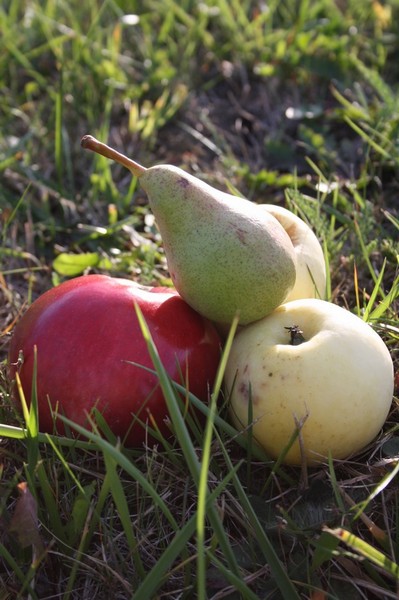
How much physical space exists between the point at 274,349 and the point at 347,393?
193 millimetres

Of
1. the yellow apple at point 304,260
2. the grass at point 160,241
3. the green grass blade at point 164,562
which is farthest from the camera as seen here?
the yellow apple at point 304,260

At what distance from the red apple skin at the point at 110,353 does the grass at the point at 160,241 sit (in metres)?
0.08

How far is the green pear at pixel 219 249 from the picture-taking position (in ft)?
5.56

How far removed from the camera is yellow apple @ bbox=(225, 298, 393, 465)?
160 centimetres

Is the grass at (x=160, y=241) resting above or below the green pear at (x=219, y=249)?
below

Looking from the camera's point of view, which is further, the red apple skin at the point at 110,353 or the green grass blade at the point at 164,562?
the red apple skin at the point at 110,353

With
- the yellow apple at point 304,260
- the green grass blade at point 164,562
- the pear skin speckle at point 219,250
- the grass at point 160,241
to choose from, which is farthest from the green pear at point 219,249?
the green grass blade at point 164,562

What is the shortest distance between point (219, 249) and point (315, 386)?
386mm

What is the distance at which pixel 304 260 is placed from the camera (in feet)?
6.36

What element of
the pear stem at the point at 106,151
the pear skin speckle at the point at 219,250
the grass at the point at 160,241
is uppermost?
the pear stem at the point at 106,151

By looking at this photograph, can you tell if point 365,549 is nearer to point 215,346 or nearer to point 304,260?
point 215,346

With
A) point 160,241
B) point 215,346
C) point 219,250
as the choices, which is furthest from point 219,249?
point 160,241

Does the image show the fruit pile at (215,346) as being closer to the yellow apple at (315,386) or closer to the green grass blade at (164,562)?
the yellow apple at (315,386)

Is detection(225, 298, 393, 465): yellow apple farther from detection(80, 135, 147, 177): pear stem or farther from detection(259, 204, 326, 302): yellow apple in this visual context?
detection(80, 135, 147, 177): pear stem
